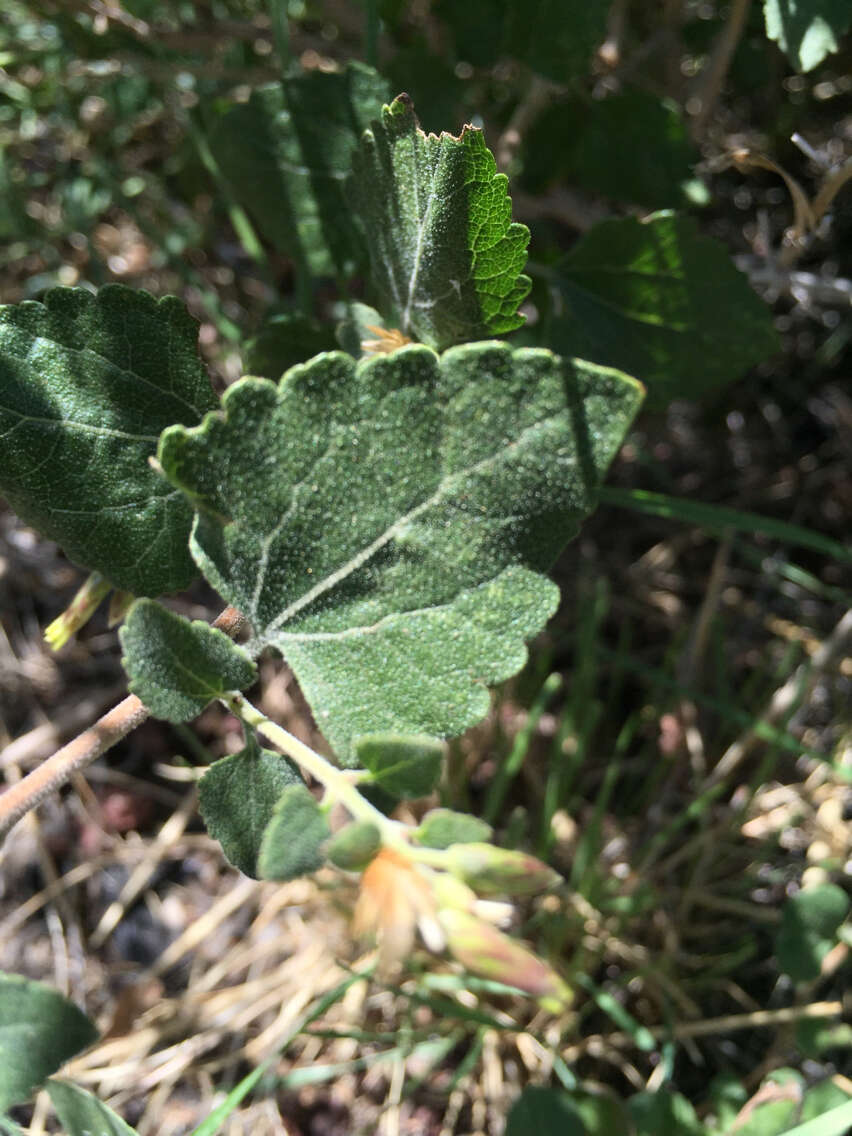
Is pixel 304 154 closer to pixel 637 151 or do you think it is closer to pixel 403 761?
pixel 637 151

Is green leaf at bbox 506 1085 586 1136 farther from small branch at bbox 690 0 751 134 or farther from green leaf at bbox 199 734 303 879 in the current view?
small branch at bbox 690 0 751 134

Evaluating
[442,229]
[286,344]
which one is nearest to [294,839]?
[442,229]

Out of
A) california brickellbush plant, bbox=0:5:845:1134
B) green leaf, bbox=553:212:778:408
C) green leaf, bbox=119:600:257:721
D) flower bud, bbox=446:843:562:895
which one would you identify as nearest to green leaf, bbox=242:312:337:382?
california brickellbush plant, bbox=0:5:845:1134

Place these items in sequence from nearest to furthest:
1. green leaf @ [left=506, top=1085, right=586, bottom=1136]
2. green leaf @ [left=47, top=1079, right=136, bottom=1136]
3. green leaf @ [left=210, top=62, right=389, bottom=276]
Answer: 1. green leaf @ [left=47, top=1079, right=136, bottom=1136]
2. green leaf @ [left=210, top=62, right=389, bottom=276]
3. green leaf @ [left=506, top=1085, right=586, bottom=1136]

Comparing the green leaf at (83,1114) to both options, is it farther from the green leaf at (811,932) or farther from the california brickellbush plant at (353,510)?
the green leaf at (811,932)

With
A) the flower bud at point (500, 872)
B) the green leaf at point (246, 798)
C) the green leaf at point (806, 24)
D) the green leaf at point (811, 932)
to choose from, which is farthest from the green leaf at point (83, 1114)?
the green leaf at point (806, 24)
